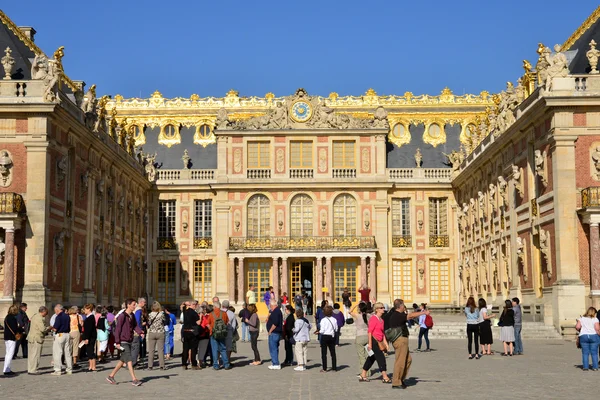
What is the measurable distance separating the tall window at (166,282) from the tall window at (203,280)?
1266 mm

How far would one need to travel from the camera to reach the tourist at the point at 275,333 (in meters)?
19.5

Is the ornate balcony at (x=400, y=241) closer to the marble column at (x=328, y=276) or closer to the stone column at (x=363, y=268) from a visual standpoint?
the stone column at (x=363, y=268)

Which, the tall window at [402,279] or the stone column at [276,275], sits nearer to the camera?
the stone column at [276,275]

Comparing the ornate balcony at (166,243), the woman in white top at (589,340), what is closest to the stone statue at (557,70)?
the woman in white top at (589,340)

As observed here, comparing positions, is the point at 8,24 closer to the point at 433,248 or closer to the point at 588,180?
the point at 588,180

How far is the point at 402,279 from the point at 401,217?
3.39 meters

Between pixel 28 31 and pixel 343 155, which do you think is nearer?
pixel 28 31

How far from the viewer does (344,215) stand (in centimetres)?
4700

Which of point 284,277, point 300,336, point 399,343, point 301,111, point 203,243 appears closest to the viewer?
point 399,343

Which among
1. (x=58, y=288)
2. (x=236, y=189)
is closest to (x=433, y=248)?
(x=236, y=189)

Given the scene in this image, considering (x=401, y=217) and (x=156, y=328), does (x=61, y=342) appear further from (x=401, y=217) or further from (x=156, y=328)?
(x=401, y=217)

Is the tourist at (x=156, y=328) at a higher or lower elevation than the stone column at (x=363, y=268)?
lower

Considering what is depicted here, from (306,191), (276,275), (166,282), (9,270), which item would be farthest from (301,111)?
(9,270)

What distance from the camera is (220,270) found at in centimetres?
4659
